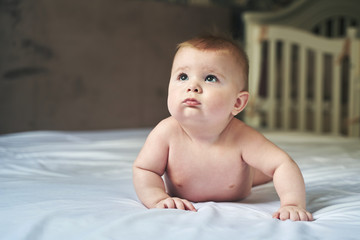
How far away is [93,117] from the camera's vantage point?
101 inches

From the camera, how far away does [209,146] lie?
0.79 m

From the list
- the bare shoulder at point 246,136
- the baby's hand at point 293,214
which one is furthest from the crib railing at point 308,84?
the baby's hand at point 293,214

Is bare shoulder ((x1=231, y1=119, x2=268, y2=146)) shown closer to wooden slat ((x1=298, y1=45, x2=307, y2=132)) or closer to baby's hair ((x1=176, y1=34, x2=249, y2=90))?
baby's hair ((x1=176, y1=34, x2=249, y2=90))

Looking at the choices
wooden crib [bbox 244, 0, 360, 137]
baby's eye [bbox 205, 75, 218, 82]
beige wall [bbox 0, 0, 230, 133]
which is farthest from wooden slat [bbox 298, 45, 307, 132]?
baby's eye [bbox 205, 75, 218, 82]

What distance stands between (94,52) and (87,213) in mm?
1971

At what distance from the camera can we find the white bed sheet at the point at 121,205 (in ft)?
1.89

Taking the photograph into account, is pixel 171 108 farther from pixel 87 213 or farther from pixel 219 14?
pixel 219 14

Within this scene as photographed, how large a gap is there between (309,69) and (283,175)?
2013 mm

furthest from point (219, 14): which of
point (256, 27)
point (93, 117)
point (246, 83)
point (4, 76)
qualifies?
point (246, 83)

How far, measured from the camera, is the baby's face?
0.71m

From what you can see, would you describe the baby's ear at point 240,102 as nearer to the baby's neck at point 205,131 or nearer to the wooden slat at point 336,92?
the baby's neck at point 205,131

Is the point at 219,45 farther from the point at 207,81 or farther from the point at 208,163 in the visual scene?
the point at 208,163

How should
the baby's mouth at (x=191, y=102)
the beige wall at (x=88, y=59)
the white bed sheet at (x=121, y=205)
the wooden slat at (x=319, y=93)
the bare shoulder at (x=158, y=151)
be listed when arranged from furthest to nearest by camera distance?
1. the beige wall at (x=88, y=59)
2. the wooden slat at (x=319, y=93)
3. the bare shoulder at (x=158, y=151)
4. the baby's mouth at (x=191, y=102)
5. the white bed sheet at (x=121, y=205)

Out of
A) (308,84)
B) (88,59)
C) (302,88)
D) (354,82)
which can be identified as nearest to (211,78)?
(354,82)
